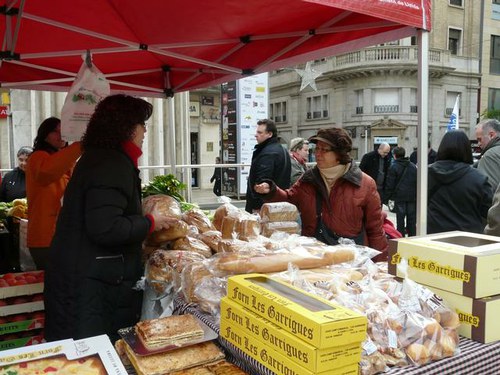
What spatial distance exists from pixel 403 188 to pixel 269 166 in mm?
3690

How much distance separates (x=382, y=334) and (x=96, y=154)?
1516 mm

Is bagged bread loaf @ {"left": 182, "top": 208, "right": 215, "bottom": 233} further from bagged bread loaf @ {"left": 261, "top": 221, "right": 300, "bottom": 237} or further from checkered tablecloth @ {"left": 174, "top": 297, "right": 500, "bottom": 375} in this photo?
checkered tablecloth @ {"left": 174, "top": 297, "right": 500, "bottom": 375}

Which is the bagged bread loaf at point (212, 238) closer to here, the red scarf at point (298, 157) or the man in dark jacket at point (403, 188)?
the red scarf at point (298, 157)

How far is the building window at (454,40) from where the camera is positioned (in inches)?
1335

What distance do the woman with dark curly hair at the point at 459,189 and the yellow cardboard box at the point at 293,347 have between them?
119 inches

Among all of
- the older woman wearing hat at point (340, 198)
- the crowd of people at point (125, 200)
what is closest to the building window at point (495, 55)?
the crowd of people at point (125, 200)

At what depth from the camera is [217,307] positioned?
176 cm

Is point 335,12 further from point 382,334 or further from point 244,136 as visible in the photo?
point 244,136

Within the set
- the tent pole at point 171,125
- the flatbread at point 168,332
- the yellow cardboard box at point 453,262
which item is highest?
the tent pole at point 171,125

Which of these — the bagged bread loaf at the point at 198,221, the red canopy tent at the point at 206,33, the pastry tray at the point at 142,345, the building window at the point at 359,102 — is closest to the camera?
the pastry tray at the point at 142,345

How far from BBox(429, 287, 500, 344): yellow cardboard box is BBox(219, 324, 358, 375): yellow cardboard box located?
556mm

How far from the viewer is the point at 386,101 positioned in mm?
31625

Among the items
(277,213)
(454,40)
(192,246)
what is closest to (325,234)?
(277,213)

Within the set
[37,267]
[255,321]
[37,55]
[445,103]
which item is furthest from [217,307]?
[445,103]
